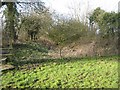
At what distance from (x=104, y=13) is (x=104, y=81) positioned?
5926 mm

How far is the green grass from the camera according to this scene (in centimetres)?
470

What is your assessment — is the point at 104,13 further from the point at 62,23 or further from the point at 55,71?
the point at 55,71

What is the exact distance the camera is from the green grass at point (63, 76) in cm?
470

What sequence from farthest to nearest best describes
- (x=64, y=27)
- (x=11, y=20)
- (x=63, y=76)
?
(x=11, y=20)
(x=64, y=27)
(x=63, y=76)

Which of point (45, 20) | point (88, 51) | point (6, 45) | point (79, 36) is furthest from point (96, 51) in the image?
point (6, 45)

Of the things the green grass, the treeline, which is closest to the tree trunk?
the treeline

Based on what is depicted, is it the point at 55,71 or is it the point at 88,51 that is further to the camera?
the point at 88,51

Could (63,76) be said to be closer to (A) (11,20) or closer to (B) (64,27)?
(B) (64,27)

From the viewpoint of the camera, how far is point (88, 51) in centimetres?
946

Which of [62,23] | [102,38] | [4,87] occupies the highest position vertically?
[62,23]

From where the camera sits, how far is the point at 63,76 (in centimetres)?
531

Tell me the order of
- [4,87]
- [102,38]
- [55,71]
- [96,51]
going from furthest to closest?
[102,38], [96,51], [55,71], [4,87]

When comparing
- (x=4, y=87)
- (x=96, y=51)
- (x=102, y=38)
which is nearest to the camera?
(x=4, y=87)

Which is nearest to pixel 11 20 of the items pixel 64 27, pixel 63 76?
pixel 64 27
